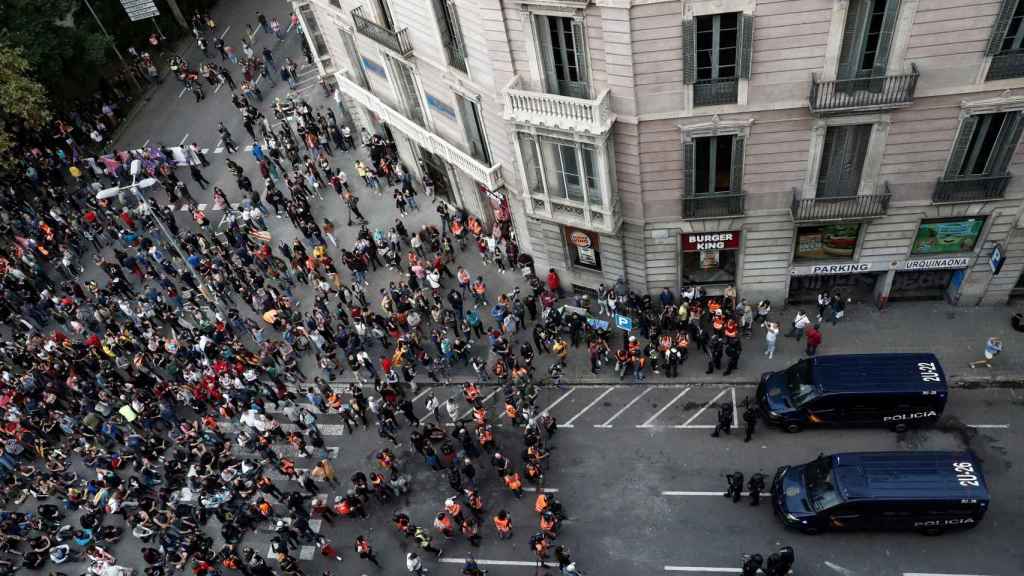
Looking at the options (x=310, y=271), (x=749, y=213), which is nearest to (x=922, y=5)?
(x=749, y=213)

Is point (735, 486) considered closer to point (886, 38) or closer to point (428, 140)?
point (886, 38)

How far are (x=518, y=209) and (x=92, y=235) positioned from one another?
29.3 metres

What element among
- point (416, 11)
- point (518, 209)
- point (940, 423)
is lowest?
point (940, 423)

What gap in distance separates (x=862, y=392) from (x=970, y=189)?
29.5 feet

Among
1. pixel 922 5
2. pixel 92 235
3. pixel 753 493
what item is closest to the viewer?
pixel 922 5

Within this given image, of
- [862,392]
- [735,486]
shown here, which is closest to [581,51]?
[862,392]

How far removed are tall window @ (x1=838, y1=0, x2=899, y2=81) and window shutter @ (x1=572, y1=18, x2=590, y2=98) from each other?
8841mm

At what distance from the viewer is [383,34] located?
1449 inches

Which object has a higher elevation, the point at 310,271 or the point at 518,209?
the point at 518,209

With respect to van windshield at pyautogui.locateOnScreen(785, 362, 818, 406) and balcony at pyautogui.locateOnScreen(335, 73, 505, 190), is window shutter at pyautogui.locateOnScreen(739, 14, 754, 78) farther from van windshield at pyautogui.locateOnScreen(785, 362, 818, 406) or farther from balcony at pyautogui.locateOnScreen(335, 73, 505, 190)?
balcony at pyautogui.locateOnScreen(335, 73, 505, 190)

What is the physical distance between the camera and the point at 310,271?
41.6 m

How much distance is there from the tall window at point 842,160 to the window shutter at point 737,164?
9.74ft

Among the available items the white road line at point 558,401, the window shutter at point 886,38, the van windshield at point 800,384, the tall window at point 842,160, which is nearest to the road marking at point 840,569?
the van windshield at point 800,384

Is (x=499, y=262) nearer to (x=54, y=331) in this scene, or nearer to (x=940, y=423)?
(x=940, y=423)
